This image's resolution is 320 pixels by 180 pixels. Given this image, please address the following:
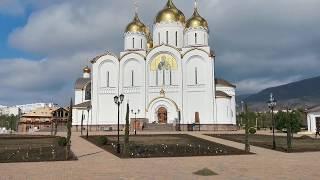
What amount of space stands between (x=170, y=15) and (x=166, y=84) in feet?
40.4

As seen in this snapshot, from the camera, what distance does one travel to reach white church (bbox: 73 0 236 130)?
56.1 m

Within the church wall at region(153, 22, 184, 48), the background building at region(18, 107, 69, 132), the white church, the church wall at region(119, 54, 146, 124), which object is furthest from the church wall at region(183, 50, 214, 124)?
the background building at region(18, 107, 69, 132)

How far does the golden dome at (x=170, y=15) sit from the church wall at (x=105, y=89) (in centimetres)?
1030

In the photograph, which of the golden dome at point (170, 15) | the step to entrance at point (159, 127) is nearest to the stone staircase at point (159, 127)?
the step to entrance at point (159, 127)

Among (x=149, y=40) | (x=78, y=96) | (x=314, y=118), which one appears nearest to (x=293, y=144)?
(x=314, y=118)

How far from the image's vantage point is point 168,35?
62.9 m

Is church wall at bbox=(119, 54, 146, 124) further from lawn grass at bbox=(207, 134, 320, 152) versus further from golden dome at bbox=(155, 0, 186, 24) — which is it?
lawn grass at bbox=(207, 134, 320, 152)

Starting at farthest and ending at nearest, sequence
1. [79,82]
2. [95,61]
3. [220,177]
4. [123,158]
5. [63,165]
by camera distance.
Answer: [79,82]
[95,61]
[123,158]
[63,165]
[220,177]

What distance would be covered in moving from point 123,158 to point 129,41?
45776mm

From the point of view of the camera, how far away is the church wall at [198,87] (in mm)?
55750

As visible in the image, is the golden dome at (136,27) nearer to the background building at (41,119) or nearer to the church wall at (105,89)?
the church wall at (105,89)

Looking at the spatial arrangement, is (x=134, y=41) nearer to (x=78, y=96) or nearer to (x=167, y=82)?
(x=167, y=82)

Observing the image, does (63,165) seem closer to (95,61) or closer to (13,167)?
(13,167)

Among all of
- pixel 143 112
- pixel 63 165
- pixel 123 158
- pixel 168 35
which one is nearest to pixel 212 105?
pixel 143 112
